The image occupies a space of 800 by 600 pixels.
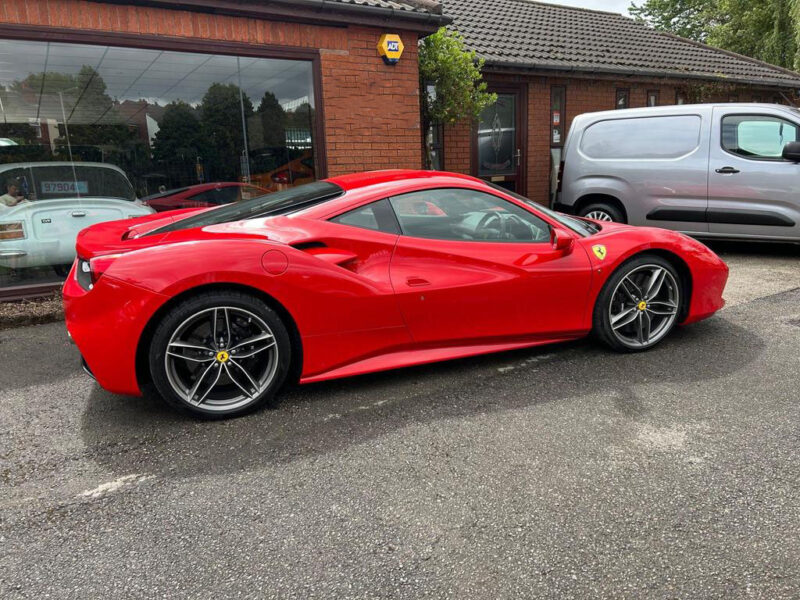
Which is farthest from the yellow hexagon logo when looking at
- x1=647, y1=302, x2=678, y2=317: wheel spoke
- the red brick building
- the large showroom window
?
x1=647, y1=302, x2=678, y2=317: wheel spoke

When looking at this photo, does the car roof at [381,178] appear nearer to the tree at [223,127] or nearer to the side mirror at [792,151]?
the tree at [223,127]

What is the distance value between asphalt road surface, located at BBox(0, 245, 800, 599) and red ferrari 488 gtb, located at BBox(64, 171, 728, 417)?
10.8 inches

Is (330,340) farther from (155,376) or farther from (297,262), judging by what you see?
(155,376)

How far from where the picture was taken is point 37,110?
557 centimetres

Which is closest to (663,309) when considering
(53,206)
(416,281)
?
(416,281)

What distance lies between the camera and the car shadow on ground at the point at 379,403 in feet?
9.06

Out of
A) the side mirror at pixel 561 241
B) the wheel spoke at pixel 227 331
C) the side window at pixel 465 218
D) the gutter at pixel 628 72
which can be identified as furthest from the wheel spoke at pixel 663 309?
the gutter at pixel 628 72

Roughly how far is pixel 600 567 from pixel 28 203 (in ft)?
20.2

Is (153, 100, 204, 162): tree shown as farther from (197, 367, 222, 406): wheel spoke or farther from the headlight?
(197, 367, 222, 406): wheel spoke

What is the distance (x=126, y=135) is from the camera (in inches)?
237

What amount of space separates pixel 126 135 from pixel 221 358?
4.12 meters

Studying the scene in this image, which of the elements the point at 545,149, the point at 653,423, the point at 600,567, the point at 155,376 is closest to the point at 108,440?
the point at 155,376

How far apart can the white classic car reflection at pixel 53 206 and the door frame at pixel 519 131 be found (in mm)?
6145

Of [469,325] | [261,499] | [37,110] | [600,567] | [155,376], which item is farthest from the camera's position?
[37,110]
